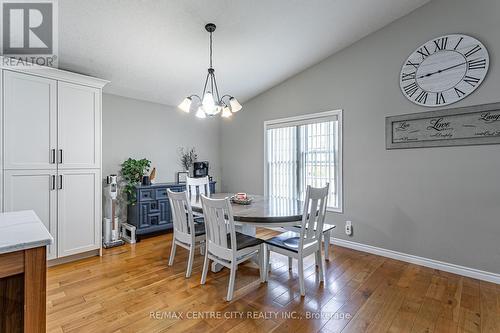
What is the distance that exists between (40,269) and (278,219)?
164 centimetres

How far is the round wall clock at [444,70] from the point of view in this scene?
2617mm

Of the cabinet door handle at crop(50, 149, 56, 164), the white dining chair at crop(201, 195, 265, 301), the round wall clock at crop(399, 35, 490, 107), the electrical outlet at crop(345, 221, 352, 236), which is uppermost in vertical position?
the round wall clock at crop(399, 35, 490, 107)

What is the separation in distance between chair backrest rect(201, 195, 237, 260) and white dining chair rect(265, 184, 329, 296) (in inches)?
18.4

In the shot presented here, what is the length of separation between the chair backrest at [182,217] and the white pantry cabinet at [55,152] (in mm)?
1222

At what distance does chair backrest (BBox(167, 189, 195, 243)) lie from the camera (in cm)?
255

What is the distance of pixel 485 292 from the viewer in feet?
7.64

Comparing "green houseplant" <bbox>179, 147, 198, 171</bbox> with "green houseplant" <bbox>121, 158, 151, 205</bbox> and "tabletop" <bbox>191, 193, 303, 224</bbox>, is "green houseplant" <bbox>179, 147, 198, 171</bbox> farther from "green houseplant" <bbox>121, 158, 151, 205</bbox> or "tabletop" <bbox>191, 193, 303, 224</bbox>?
"tabletop" <bbox>191, 193, 303, 224</bbox>

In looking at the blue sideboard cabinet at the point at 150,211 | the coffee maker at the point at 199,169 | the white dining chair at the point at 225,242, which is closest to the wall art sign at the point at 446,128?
the white dining chair at the point at 225,242

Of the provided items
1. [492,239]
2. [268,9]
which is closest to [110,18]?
[268,9]

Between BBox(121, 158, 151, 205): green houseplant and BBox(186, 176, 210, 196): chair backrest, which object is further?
BBox(121, 158, 151, 205): green houseplant

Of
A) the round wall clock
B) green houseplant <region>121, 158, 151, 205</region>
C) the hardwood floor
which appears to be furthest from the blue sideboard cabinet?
the round wall clock

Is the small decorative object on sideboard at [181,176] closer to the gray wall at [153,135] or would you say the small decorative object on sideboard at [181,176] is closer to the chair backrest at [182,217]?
the gray wall at [153,135]

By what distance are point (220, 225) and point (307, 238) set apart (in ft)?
2.76

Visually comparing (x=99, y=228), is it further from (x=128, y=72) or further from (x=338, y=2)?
(x=338, y=2)
